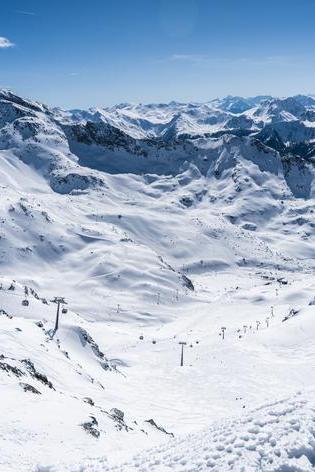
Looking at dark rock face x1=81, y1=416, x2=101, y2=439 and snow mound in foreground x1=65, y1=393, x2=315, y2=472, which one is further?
dark rock face x1=81, y1=416, x2=101, y2=439

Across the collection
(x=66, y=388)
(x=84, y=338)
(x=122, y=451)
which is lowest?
(x=84, y=338)

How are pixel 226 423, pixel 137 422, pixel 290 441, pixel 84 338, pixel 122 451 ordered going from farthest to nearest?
pixel 84 338
pixel 137 422
pixel 122 451
pixel 226 423
pixel 290 441

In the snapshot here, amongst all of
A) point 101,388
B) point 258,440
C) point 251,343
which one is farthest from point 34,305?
point 258,440

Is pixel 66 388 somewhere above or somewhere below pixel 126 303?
above

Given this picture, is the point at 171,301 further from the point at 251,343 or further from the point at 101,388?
the point at 101,388

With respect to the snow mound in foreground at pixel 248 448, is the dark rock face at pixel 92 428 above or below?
below

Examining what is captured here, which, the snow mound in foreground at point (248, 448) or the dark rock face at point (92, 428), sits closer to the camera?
the snow mound in foreground at point (248, 448)

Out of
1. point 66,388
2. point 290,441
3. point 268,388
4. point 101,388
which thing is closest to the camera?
point 290,441

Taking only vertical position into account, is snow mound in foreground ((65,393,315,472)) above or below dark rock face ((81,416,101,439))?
above

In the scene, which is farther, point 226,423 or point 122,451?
point 122,451

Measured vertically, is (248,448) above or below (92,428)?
above

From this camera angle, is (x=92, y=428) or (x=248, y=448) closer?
(x=248, y=448)
